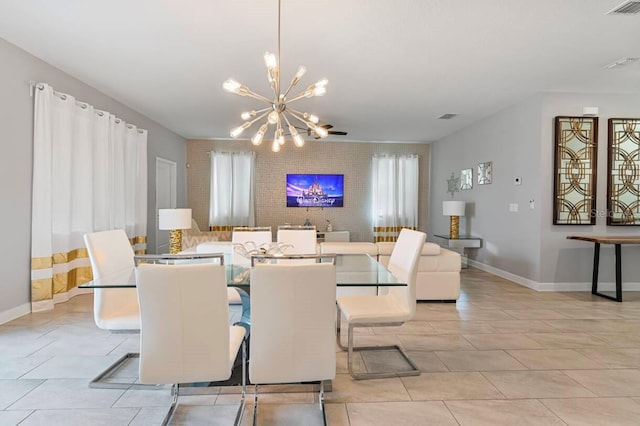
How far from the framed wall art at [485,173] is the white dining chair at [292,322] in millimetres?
5173

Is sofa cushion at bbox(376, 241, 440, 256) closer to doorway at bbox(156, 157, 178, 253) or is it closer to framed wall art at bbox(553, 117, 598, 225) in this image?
framed wall art at bbox(553, 117, 598, 225)

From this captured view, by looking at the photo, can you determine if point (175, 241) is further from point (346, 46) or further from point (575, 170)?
point (575, 170)

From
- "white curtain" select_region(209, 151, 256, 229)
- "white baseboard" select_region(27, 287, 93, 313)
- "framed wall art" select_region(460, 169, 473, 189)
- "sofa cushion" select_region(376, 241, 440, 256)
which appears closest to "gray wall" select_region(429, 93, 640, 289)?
"framed wall art" select_region(460, 169, 473, 189)

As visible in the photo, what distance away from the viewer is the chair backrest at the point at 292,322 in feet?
5.62

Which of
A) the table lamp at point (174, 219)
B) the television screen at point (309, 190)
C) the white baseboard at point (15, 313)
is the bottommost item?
the white baseboard at point (15, 313)

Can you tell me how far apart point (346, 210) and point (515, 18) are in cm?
602

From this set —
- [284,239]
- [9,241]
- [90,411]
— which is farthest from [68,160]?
[90,411]

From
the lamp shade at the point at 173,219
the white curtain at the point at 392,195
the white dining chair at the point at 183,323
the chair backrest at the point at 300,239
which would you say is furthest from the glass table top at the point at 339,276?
the white curtain at the point at 392,195

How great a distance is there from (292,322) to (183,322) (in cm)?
50

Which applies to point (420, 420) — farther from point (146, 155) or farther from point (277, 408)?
point (146, 155)

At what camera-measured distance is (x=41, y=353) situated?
2.79 metres

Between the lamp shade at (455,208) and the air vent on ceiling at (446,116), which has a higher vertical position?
the air vent on ceiling at (446,116)

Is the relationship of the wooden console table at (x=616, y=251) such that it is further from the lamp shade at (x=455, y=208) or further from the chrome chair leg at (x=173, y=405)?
the chrome chair leg at (x=173, y=405)

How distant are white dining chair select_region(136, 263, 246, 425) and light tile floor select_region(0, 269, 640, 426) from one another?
0.42m
